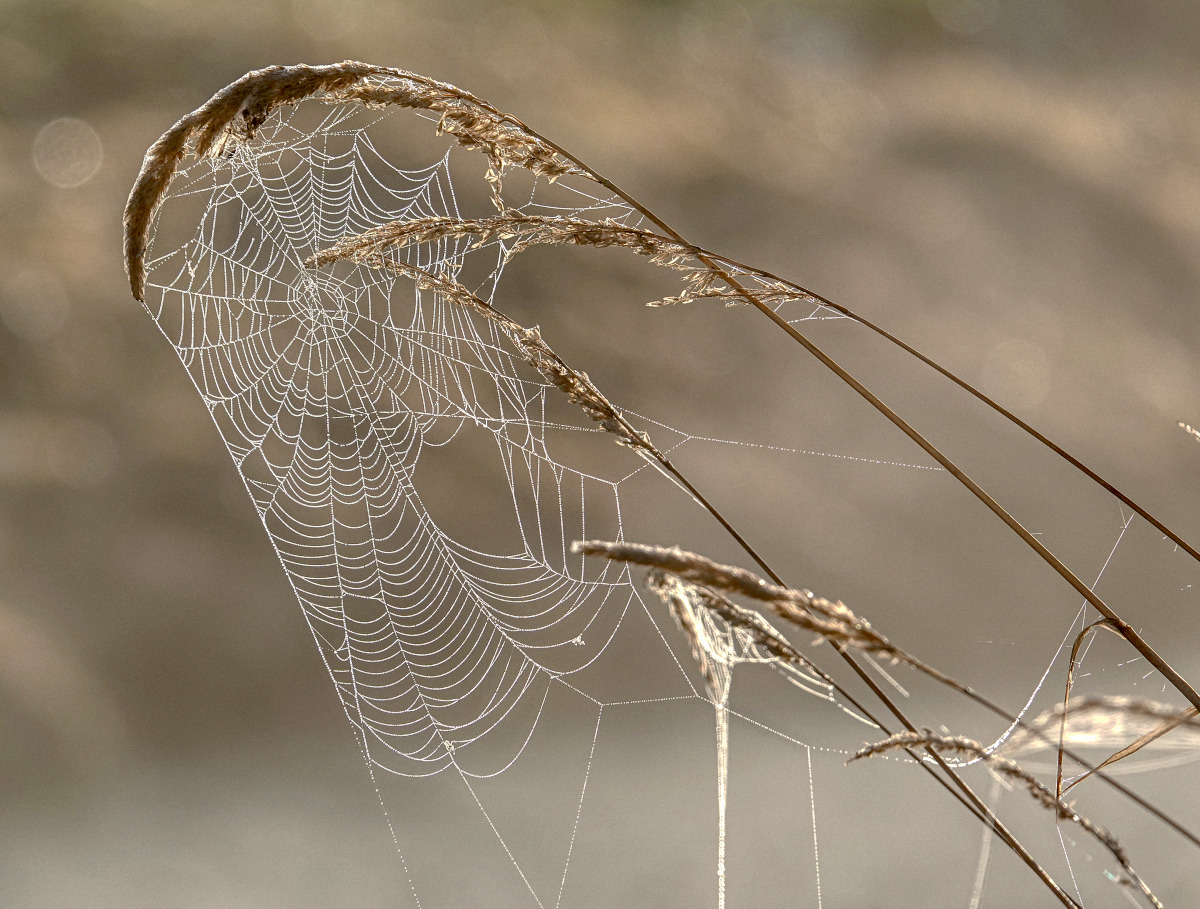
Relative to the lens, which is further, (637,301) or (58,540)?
(637,301)

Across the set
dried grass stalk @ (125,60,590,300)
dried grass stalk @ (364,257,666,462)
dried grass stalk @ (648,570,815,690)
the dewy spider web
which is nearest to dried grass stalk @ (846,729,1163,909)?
dried grass stalk @ (648,570,815,690)

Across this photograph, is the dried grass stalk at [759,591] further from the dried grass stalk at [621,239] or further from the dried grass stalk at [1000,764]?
the dried grass stalk at [621,239]

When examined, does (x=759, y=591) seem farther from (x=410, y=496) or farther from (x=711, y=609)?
(x=410, y=496)

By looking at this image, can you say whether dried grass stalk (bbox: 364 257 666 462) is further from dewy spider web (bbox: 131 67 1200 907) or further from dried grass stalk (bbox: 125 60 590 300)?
dewy spider web (bbox: 131 67 1200 907)

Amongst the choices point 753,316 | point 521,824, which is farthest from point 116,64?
point 521,824

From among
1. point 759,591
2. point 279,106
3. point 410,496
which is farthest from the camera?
point 410,496

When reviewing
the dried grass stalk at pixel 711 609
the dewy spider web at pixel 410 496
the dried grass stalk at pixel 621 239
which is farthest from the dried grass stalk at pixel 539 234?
the dewy spider web at pixel 410 496

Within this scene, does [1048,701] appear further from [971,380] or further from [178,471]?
[178,471]

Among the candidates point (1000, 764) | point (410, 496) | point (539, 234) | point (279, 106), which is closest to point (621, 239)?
point (539, 234)
